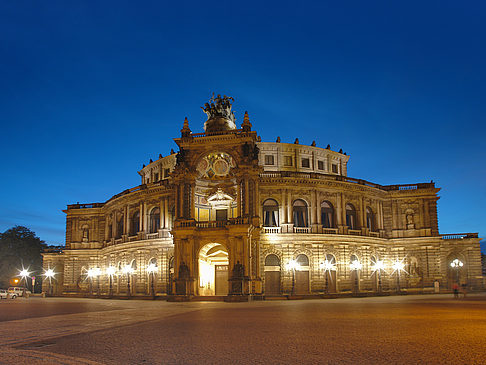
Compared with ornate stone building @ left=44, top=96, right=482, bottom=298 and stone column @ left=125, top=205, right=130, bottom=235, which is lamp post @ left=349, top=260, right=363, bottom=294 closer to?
ornate stone building @ left=44, top=96, right=482, bottom=298

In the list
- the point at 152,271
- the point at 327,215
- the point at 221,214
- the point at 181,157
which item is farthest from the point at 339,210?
the point at 152,271

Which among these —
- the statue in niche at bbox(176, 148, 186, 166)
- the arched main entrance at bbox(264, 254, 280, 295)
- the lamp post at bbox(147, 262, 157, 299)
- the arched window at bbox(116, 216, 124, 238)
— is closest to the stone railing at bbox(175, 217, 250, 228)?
the statue in niche at bbox(176, 148, 186, 166)

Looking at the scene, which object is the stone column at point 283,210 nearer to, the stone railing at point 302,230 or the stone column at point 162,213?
the stone railing at point 302,230

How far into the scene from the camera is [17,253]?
91.9m

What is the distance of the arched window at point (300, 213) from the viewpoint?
176ft

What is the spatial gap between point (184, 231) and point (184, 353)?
33.2 meters

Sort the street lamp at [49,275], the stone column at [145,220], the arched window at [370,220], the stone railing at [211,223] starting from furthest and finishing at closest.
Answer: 1. the street lamp at [49,275]
2. the arched window at [370,220]
3. the stone column at [145,220]
4. the stone railing at [211,223]

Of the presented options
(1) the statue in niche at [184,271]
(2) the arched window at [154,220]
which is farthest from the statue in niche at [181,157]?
(2) the arched window at [154,220]

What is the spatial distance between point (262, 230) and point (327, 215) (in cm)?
943

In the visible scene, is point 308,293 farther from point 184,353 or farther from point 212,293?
point 184,353

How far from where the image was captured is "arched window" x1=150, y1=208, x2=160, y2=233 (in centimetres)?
5740

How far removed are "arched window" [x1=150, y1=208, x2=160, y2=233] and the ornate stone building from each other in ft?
0.52

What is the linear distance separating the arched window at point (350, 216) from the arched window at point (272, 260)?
1100 cm

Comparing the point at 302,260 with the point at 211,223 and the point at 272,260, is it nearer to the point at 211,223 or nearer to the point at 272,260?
the point at 272,260
